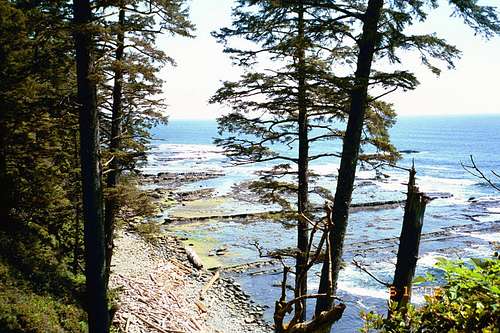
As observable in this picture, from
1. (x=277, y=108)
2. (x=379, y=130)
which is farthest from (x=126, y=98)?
(x=379, y=130)

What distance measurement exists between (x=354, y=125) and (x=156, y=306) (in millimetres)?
12471

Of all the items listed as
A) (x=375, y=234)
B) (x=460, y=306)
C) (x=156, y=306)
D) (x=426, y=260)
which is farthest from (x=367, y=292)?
(x=460, y=306)

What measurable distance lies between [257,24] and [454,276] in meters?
6.99

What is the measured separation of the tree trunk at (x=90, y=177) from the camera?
7922 millimetres

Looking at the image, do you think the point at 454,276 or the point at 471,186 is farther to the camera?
the point at 471,186

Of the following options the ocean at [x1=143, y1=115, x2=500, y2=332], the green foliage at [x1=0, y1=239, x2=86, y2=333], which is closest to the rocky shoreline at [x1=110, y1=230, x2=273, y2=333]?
the ocean at [x1=143, y1=115, x2=500, y2=332]

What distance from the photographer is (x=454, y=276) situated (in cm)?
262

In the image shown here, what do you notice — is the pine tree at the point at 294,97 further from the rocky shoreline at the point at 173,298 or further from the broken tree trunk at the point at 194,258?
the broken tree trunk at the point at 194,258

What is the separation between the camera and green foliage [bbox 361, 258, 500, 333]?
2182 mm

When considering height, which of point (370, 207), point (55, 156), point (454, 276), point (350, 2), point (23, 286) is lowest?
point (370, 207)

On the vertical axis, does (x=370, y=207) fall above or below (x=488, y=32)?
below

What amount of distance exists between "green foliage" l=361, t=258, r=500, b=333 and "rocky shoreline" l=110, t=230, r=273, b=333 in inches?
501

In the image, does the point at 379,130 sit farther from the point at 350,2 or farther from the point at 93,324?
the point at 93,324

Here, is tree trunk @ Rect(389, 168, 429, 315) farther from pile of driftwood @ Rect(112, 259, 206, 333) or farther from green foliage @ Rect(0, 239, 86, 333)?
pile of driftwood @ Rect(112, 259, 206, 333)
